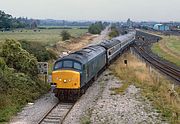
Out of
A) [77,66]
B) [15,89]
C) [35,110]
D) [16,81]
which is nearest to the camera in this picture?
[35,110]

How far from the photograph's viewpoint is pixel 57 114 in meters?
19.9

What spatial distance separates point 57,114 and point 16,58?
335 inches

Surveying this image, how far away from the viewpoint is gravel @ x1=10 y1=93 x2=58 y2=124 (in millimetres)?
18484

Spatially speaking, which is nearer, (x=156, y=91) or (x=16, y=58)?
(x=156, y=91)

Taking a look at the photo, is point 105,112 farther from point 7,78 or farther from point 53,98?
point 7,78

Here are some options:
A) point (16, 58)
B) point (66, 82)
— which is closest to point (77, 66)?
point (66, 82)

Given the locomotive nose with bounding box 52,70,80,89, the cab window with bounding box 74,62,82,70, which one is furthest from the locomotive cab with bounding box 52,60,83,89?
the cab window with bounding box 74,62,82,70

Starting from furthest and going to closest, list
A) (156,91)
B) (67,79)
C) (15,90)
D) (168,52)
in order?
(168,52)
(156,91)
(15,90)
(67,79)

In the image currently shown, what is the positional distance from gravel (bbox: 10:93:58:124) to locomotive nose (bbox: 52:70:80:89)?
3.88 ft

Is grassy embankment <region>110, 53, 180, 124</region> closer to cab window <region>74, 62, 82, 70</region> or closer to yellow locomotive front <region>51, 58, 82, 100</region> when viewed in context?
cab window <region>74, 62, 82, 70</region>

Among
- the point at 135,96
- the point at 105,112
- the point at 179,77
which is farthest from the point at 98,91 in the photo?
the point at 179,77

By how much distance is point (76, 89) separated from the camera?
74.8 ft

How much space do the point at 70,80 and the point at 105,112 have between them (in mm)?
3814

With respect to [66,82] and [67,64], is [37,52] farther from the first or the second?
[66,82]
